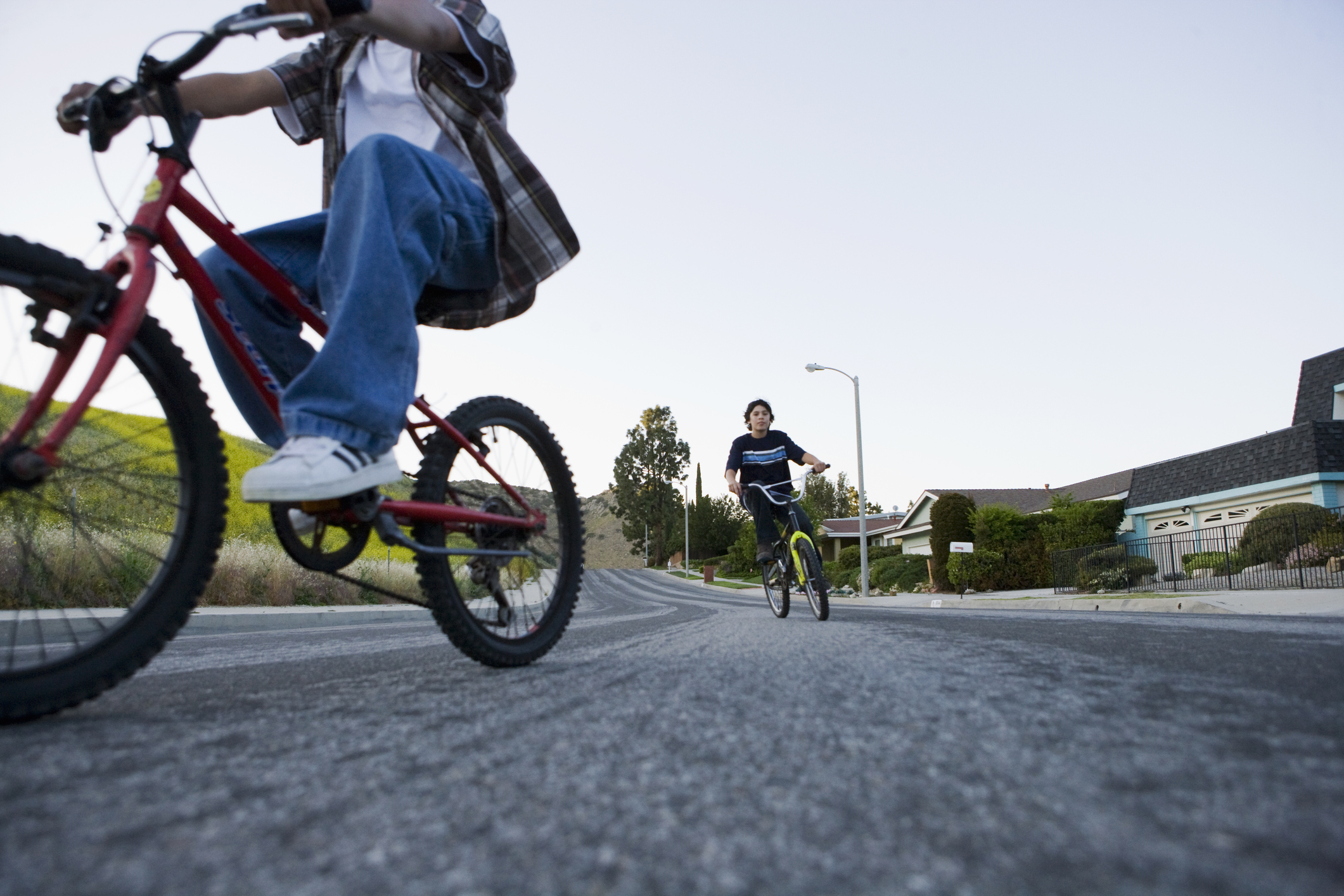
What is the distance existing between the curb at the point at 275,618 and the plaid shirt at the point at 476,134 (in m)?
4.25

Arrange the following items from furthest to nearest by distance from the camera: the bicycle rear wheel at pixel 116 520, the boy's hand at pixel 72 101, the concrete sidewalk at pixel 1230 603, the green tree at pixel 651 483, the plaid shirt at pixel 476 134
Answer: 1. the green tree at pixel 651 483
2. the concrete sidewalk at pixel 1230 603
3. the plaid shirt at pixel 476 134
4. the boy's hand at pixel 72 101
5. the bicycle rear wheel at pixel 116 520

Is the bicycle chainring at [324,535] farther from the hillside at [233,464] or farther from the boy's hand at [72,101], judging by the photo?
the boy's hand at [72,101]

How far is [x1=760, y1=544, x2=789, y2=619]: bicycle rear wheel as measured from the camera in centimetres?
721

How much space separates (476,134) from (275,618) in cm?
600

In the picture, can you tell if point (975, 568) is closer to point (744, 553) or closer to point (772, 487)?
point (772, 487)

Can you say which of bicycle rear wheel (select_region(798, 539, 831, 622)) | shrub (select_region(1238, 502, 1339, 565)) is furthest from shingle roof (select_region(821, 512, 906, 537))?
bicycle rear wheel (select_region(798, 539, 831, 622))

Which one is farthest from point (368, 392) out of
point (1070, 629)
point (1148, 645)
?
point (1070, 629)

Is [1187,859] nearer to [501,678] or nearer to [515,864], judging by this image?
[515,864]

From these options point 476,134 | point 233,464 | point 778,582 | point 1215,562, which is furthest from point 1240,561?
point 233,464

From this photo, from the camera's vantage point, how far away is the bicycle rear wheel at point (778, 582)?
23.7 ft

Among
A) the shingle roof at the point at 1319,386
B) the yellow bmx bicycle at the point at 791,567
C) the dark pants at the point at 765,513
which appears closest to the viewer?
the yellow bmx bicycle at the point at 791,567

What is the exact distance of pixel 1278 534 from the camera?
52.9 feet

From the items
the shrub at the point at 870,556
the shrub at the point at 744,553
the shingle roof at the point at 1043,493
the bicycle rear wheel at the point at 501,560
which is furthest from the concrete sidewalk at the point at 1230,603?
the shrub at the point at 744,553

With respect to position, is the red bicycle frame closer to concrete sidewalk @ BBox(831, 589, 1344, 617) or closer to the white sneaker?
the white sneaker
